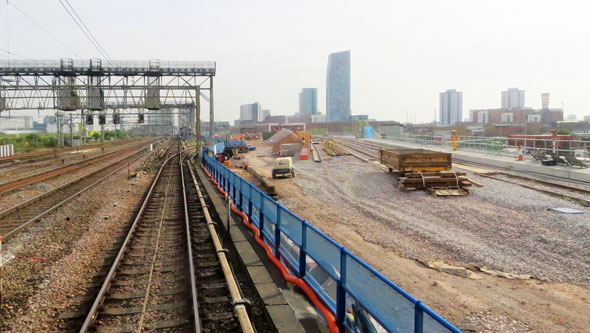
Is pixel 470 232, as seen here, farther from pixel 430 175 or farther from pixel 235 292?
pixel 235 292

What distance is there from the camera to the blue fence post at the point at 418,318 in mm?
3980

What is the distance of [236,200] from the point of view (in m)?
14.9

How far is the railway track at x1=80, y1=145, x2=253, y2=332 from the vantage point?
6.35 metres

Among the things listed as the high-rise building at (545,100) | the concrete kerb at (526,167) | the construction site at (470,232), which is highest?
the high-rise building at (545,100)

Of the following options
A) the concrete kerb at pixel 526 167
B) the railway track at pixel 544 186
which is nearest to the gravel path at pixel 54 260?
the railway track at pixel 544 186

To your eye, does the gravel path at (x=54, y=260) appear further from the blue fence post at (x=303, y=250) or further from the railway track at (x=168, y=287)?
the blue fence post at (x=303, y=250)

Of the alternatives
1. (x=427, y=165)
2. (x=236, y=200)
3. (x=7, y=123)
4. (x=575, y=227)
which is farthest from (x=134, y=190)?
(x=7, y=123)

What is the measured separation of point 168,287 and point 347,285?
3.68 meters

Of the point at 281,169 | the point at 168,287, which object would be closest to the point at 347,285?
the point at 168,287

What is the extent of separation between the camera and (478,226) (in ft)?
42.4

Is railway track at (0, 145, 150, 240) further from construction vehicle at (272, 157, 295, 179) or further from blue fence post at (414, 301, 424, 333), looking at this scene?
blue fence post at (414, 301, 424, 333)

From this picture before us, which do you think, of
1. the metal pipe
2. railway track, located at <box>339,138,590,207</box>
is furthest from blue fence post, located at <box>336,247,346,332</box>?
railway track, located at <box>339,138,590,207</box>

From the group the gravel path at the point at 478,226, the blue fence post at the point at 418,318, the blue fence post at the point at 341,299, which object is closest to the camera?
the blue fence post at the point at 418,318

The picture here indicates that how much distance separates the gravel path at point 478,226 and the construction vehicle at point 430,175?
517mm
